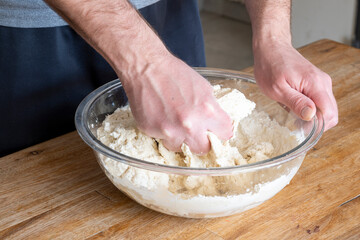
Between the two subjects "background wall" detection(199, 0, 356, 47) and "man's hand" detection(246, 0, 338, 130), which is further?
"background wall" detection(199, 0, 356, 47)

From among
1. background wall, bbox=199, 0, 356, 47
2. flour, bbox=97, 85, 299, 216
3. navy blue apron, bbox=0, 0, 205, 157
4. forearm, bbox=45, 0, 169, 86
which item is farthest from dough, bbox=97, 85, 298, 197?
background wall, bbox=199, 0, 356, 47

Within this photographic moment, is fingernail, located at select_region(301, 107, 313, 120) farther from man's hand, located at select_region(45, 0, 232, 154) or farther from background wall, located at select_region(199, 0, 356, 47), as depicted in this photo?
background wall, located at select_region(199, 0, 356, 47)

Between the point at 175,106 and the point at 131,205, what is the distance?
8.2 inches

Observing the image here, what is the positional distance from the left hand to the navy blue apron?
419 millimetres

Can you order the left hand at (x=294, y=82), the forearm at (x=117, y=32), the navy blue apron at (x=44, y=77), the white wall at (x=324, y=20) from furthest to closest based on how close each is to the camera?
the white wall at (x=324, y=20)
the navy blue apron at (x=44, y=77)
the left hand at (x=294, y=82)
the forearm at (x=117, y=32)

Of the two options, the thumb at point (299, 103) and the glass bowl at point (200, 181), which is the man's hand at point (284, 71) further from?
the glass bowl at point (200, 181)

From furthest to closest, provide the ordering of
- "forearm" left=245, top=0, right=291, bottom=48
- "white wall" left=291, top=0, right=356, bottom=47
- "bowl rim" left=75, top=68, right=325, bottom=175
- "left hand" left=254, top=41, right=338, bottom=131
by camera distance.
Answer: "white wall" left=291, top=0, right=356, bottom=47 → "forearm" left=245, top=0, right=291, bottom=48 → "left hand" left=254, top=41, right=338, bottom=131 → "bowl rim" left=75, top=68, right=325, bottom=175

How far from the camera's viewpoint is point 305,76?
0.92m

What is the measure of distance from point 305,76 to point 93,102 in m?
0.43

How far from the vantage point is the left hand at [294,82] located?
90cm

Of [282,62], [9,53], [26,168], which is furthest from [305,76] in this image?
[9,53]

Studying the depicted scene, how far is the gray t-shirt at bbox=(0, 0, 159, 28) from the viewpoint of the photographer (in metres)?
1.09

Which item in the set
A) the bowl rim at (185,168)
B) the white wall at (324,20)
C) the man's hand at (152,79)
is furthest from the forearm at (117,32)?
the white wall at (324,20)

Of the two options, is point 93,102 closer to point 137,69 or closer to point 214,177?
point 137,69
